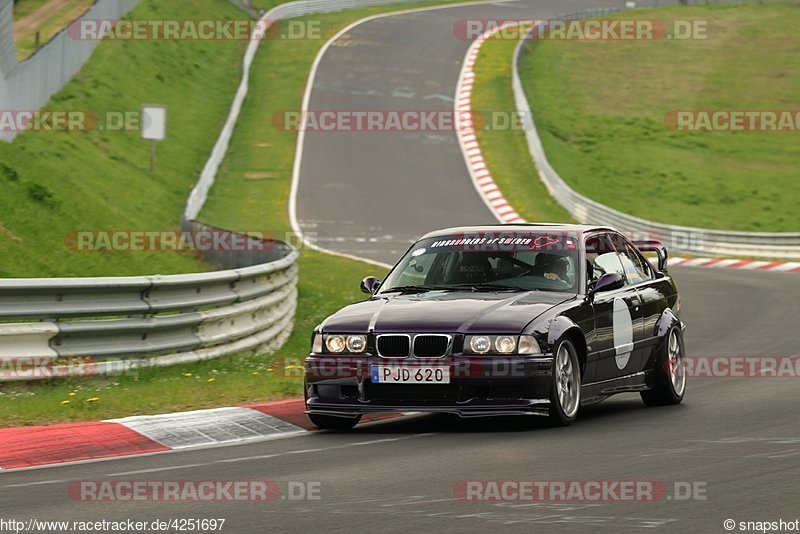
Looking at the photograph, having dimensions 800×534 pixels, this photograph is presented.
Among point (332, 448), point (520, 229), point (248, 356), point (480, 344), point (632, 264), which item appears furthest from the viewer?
point (248, 356)

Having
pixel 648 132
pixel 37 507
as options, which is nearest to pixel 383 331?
pixel 37 507

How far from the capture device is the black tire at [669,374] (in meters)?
12.2

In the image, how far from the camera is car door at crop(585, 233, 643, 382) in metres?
11.2

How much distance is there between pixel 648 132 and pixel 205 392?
39677 millimetres

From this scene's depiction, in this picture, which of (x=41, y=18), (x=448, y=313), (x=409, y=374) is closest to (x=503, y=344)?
(x=448, y=313)

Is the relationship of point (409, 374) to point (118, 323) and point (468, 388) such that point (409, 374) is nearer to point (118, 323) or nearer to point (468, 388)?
point (468, 388)

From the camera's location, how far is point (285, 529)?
679 centimetres

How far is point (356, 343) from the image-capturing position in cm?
1032

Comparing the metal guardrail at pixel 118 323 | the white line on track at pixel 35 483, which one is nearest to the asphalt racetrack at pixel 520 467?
the white line on track at pixel 35 483

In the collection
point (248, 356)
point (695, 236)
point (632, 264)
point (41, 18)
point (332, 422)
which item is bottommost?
point (695, 236)

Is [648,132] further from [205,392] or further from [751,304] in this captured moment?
[205,392]

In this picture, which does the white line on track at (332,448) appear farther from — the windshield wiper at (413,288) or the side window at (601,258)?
the side window at (601,258)

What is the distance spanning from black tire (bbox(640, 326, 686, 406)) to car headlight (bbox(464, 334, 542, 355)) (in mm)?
2458

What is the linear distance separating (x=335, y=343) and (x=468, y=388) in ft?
3.48
